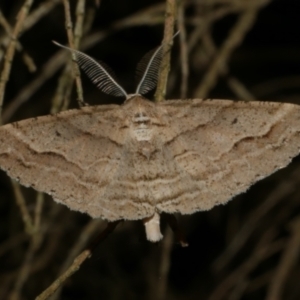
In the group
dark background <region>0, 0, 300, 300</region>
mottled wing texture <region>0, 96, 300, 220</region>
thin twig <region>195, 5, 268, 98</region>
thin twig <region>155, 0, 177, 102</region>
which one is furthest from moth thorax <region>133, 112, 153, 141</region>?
dark background <region>0, 0, 300, 300</region>

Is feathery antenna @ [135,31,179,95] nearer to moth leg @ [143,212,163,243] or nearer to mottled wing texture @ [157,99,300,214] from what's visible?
mottled wing texture @ [157,99,300,214]

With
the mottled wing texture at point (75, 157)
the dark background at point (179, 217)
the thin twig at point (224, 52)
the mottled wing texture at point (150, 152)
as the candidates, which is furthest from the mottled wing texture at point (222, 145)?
the dark background at point (179, 217)

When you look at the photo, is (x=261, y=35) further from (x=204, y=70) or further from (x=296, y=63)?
(x=204, y=70)

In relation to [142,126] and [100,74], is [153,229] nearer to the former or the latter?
[142,126]

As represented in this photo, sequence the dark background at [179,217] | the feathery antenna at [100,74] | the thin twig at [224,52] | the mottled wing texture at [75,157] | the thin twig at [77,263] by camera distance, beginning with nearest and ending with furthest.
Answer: the thin twig at [77,263]
the mottled wing texture at [75,157]
the feathery antenna at [100,74]
the thin twig at [224,52]
the dark background at [179,217]

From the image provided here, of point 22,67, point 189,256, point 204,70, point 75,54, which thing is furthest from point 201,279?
point 75,54

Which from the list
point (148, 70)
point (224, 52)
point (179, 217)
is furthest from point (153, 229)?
point (179, 217)

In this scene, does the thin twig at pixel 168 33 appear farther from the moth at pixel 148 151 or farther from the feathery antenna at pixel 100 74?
the feathery antenna at pixel 100 74

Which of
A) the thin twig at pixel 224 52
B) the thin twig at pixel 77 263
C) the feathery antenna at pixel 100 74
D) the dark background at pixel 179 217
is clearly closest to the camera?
the thin twig at pixel 77 263

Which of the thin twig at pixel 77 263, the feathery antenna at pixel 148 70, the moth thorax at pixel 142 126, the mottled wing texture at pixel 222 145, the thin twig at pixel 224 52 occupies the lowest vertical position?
the thin twig at pixel 77 263
